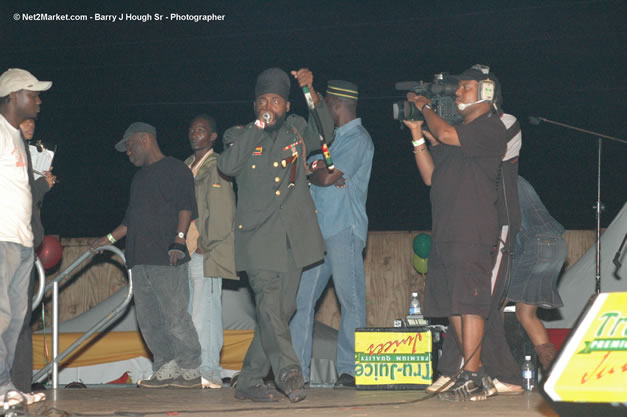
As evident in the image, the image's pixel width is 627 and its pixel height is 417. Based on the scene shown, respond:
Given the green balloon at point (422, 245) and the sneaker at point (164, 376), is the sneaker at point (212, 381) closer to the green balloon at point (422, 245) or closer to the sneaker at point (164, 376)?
the sneaker at point (164, 376)

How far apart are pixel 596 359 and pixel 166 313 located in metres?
3.61

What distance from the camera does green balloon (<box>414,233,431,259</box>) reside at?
8520 millimetres

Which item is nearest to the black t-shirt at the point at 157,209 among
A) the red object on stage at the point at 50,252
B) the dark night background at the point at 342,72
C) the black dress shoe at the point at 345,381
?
the black dress shoe at the point at 345,381

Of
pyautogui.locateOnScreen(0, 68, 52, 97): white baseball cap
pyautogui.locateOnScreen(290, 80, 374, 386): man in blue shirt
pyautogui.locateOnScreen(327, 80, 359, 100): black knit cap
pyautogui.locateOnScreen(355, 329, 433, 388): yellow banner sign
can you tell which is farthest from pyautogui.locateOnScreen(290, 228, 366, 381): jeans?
pyautogui.locateOnScreen(0, 68, 52, 97): white baseball cap

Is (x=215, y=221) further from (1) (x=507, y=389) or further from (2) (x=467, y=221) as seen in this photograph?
(1) (x=507, y=389)

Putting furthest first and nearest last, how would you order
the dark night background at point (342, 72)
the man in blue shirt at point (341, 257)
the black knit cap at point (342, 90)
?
the dark night background at point (342, 72)
the black knit cap at point (342, 90)
the man in blue shirt at point (341, 257)

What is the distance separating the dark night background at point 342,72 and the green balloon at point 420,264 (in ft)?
2.76

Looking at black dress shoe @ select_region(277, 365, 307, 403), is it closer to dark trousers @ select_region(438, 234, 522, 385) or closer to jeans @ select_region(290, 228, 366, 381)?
dark trousers @ select_region(438, 234, 522, 385)

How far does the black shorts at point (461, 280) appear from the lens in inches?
171

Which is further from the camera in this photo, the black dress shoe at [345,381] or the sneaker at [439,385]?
the black dress shoe at [345,381]

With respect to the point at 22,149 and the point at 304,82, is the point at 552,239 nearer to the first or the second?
the point at 304,82

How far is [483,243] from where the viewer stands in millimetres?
4430

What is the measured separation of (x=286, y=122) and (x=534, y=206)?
1.69m

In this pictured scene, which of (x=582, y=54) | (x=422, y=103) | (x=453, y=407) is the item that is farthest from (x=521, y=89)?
(x=453, y=407)
